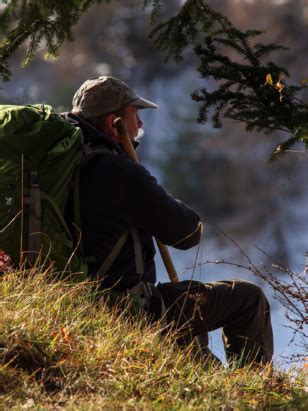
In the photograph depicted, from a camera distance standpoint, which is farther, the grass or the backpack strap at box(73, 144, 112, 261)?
the backpack strap at box(73, 144, 112, 261)

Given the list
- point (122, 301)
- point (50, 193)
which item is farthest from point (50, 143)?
point (122, 301)

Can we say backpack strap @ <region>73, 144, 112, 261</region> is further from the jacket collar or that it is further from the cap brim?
the cap brim

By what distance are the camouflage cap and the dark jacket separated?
0.99 feet

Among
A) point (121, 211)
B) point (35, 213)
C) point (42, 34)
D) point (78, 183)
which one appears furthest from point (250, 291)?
point (42, 34)

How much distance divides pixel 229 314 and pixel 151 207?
1049 mm

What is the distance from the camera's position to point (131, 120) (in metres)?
5.77

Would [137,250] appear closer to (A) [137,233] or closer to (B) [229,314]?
(A) [137,233]

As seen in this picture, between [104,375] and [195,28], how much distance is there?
9.28 ft

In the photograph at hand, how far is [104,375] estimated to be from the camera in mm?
4227

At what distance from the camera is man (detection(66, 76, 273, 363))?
5125mm

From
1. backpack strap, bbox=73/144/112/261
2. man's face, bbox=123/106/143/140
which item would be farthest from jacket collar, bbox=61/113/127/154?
man's face, bbox=123/106/143/140

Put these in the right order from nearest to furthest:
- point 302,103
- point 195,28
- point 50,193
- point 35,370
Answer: point 35,370 → point 50,193 → point 302,103 → point 195,28

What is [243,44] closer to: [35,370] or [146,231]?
[146,231]

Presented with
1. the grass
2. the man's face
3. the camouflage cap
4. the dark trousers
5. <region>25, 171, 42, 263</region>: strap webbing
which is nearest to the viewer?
the grass
